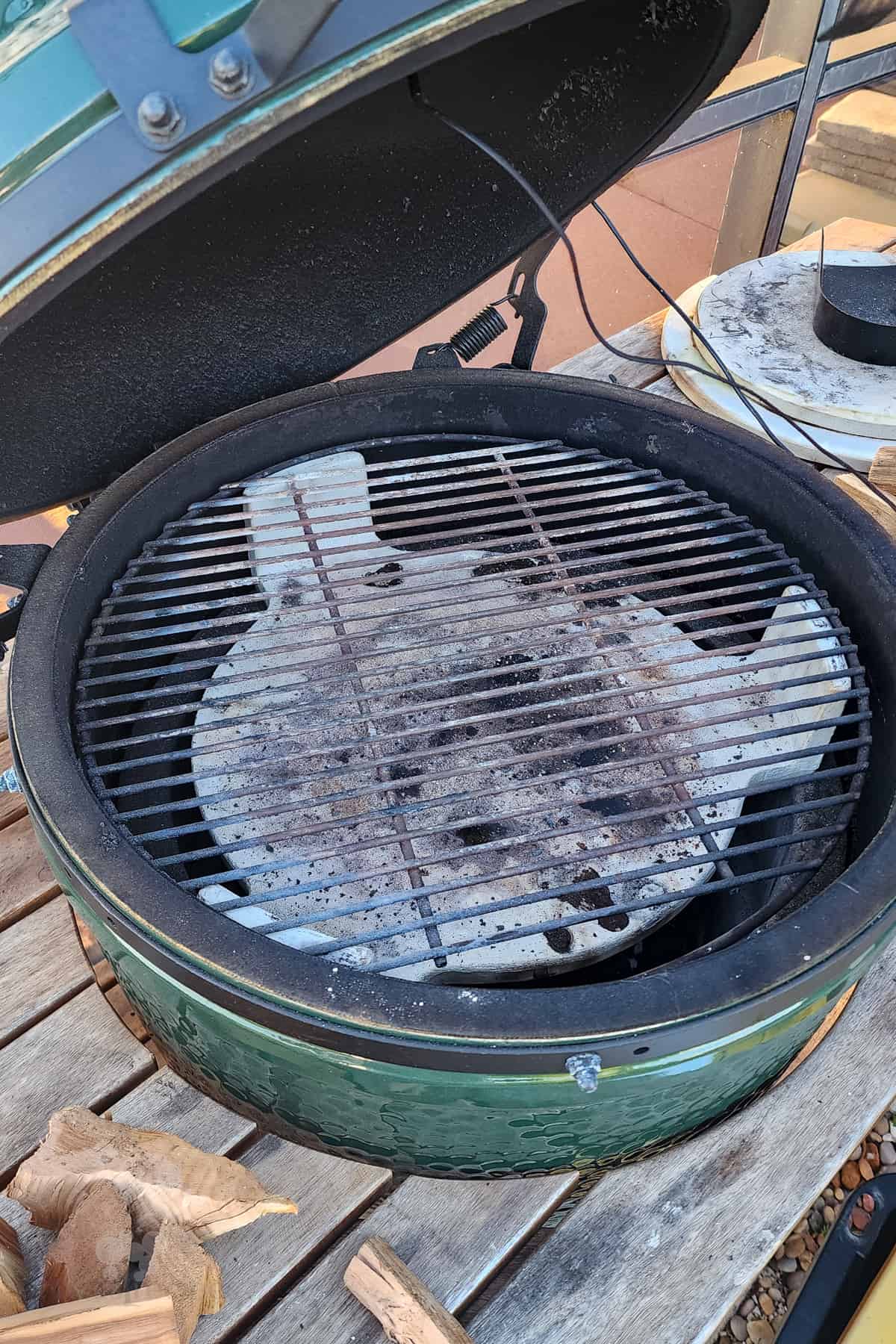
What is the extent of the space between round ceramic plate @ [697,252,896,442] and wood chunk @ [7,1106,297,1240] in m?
1.70

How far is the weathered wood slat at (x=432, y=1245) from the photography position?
1.00 meters

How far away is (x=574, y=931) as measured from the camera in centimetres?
108

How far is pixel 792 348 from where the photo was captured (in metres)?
2.13

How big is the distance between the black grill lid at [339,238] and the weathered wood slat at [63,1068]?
2.13 ft

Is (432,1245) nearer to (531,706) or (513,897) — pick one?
(513,897)

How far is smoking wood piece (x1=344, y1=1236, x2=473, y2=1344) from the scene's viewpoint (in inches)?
37.5

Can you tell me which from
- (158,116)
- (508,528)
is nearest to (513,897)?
(508,528)

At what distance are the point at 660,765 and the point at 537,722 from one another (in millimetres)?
161

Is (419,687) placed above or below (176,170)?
below

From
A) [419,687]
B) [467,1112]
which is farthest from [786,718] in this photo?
[467,1112]

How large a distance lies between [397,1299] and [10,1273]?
0.38 meters

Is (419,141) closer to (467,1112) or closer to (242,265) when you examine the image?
(242,265)

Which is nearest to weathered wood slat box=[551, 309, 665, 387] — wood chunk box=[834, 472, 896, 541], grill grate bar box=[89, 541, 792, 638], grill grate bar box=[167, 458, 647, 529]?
wood chunk box=[834, 472, 896, 541]

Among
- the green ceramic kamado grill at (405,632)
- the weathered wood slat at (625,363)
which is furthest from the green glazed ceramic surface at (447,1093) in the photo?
the weathered wood slat at (625,363)
